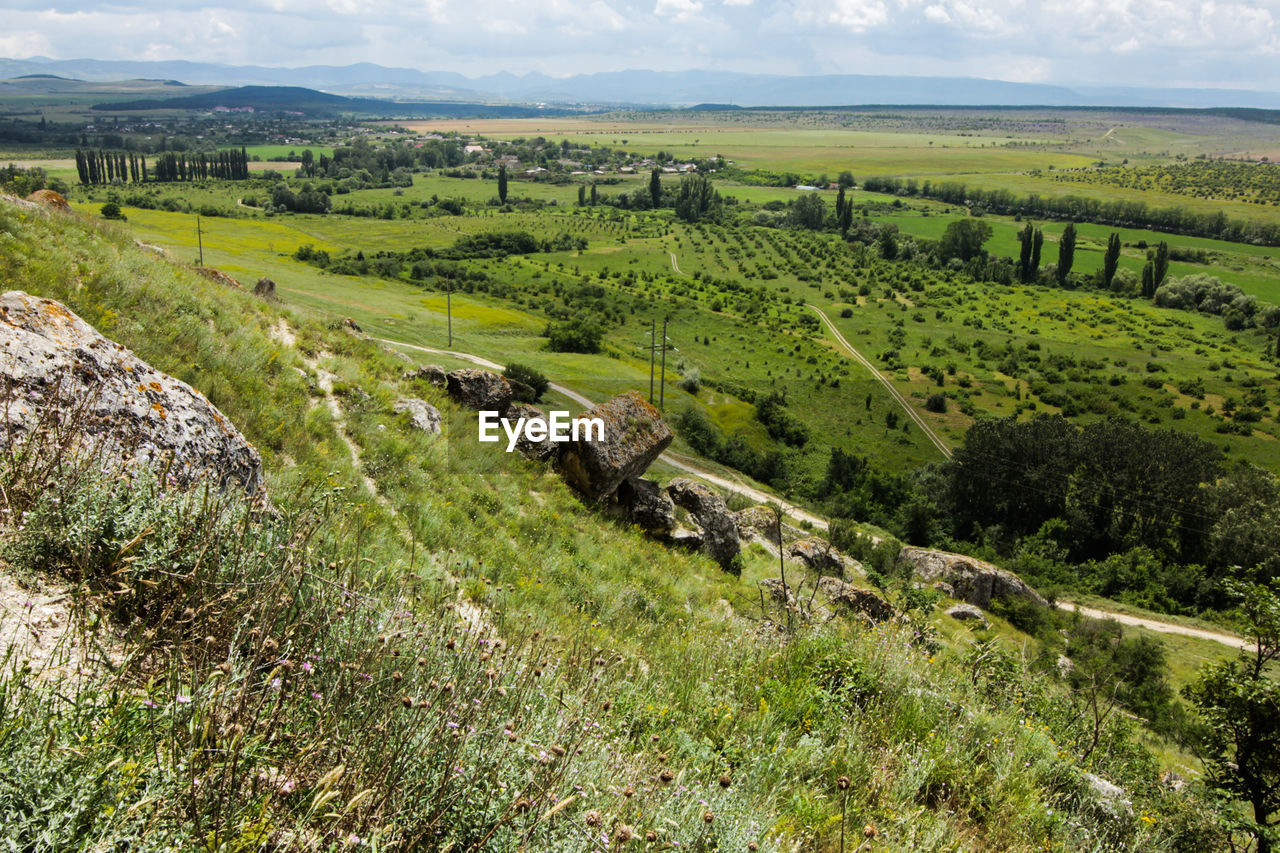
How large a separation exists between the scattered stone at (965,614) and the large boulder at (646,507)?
1611 centimetres

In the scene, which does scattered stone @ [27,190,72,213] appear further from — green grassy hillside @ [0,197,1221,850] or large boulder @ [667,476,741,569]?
large boulder @ [667,476,741,569]

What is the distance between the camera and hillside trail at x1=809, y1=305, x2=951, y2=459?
71162 millimetres

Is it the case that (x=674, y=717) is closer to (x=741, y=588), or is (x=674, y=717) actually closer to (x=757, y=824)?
(x=757, y=824)

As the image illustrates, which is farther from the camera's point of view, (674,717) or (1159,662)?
(1159,662)

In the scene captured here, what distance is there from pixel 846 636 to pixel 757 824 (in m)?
4.62

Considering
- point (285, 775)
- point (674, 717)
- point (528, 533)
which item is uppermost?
point (285, 775)

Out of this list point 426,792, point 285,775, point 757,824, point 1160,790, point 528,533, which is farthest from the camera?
point 528,533

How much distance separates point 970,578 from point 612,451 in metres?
25.5

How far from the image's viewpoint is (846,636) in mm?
7777

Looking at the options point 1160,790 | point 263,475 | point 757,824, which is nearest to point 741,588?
point 1160,790

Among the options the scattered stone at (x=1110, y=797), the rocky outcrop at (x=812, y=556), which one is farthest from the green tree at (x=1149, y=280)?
the scattered stone at (x=1110, y=797)

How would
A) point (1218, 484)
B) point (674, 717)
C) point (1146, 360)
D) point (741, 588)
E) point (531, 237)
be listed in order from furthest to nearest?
point (531, 237) → point (1146, 360) → point (1218, 484) → point (741, 588) → point (674, 717)

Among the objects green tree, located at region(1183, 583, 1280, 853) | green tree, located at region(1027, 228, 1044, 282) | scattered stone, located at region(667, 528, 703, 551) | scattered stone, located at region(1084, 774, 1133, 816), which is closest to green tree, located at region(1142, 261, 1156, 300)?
green tree, located at region(1027, 228, 1044, 282)

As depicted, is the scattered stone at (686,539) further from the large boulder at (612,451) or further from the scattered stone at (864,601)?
the scattered stone at (864,601)
